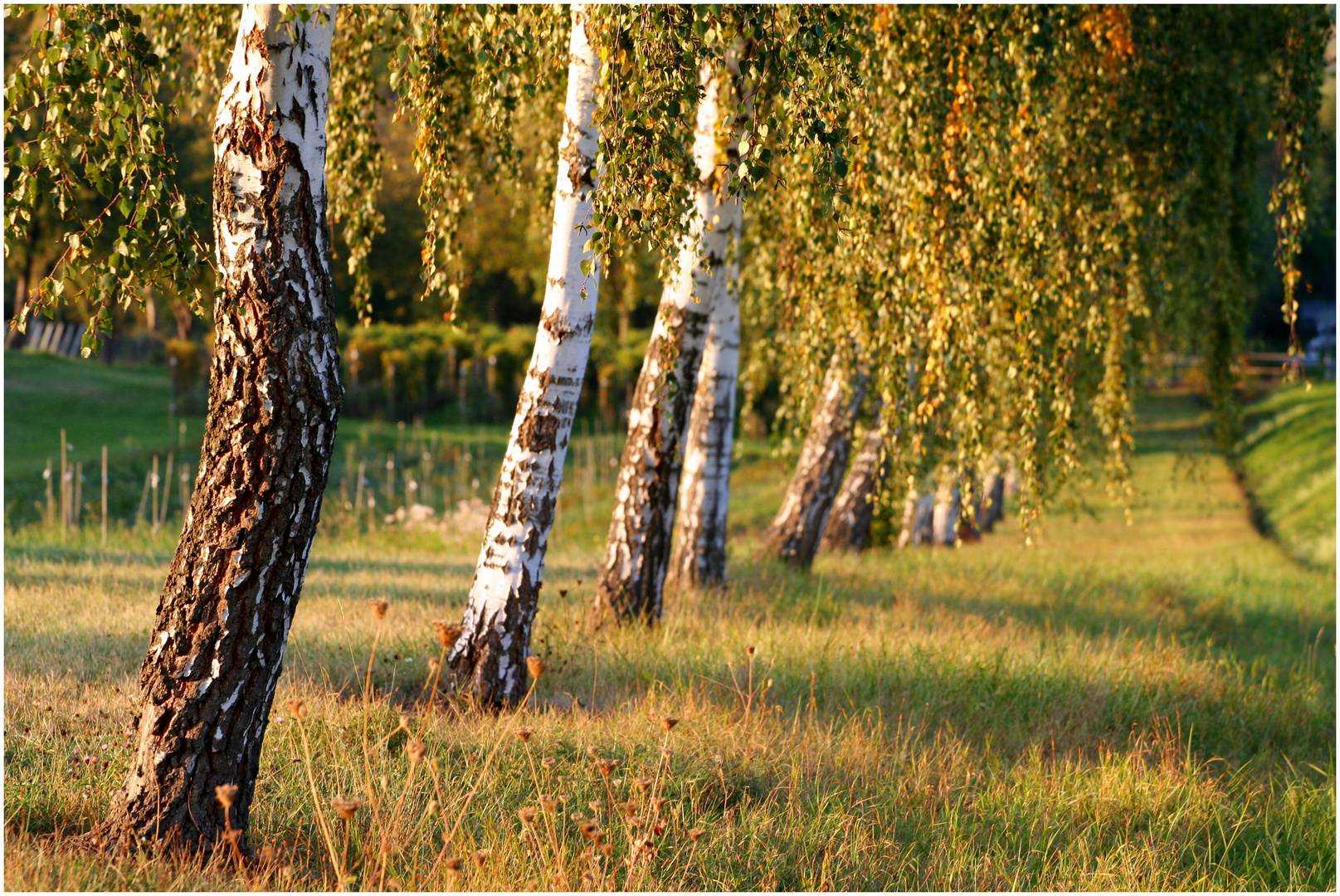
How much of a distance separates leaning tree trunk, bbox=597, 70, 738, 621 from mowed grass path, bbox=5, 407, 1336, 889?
0.95 ft

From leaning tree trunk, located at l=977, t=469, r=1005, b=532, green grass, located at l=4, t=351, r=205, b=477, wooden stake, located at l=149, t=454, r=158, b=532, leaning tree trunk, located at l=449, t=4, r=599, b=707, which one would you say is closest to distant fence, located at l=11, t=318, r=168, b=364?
green grass, located at l=4, t=351, r=205, b=477

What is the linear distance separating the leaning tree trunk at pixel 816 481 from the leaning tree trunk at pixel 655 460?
2.85 meters

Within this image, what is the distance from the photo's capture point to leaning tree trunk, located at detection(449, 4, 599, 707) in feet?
14.7

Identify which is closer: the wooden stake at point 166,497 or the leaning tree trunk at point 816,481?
the leaning tree trunk at point 816,481

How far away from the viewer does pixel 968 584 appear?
861cm

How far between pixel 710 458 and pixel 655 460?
1.45 m

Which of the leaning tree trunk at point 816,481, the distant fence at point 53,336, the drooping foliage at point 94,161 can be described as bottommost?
the leaning tree trunk at point 816,481

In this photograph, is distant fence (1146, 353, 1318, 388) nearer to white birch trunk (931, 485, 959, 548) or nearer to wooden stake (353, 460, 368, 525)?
white birch trunk (931, 485, 959, 548)

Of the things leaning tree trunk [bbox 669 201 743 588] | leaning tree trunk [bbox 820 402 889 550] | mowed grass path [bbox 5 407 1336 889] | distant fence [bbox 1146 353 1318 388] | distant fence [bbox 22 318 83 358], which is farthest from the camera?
distant fence [bbox 22 318 83 358]

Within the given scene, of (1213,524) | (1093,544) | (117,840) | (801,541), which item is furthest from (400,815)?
(1213,524)

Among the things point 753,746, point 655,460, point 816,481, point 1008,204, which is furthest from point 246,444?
point 816,481

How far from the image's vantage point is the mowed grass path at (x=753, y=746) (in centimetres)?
335

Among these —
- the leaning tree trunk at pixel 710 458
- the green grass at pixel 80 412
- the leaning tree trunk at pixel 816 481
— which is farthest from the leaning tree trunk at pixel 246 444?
the green grass at pixel 80 412

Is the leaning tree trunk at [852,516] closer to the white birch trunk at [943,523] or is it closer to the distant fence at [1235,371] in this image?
the white birch trunk at [943,523]
